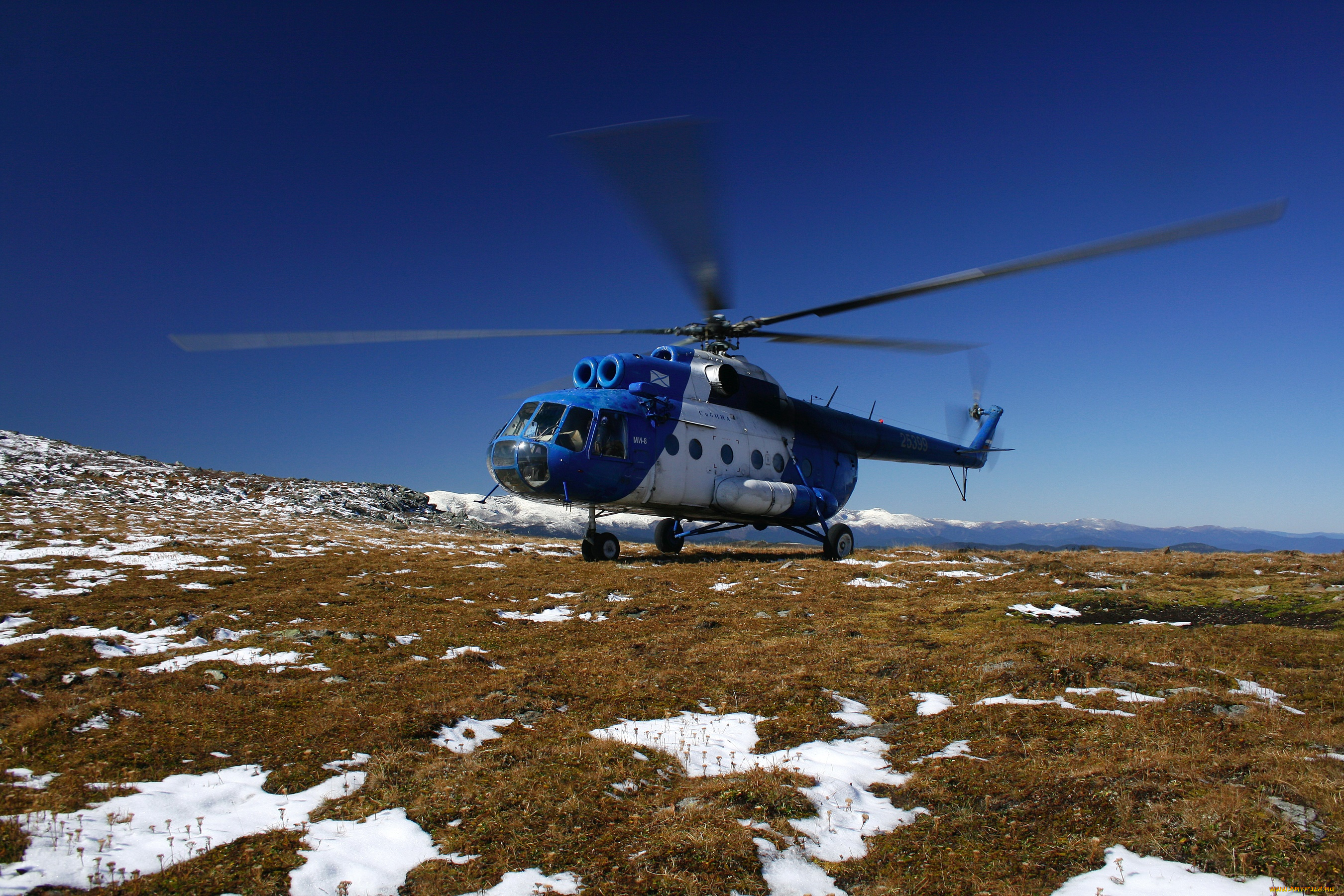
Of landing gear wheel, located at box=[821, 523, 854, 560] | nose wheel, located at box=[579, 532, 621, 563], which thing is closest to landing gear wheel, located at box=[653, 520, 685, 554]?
nose wheel, located at box=[579, 532, 621, 563]

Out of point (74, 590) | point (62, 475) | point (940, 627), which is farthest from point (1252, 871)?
point (62, 475)

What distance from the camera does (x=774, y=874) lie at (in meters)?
3.81

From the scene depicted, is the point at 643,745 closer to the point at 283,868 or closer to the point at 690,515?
the point at 283,868

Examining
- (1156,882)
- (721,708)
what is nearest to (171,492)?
(721,708)

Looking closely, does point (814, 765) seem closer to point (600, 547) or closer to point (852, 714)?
point (852, 714)

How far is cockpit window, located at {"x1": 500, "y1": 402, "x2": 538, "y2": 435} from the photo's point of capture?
16328mm

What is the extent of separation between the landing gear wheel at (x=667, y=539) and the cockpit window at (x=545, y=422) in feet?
21.7

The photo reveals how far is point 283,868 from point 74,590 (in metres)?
11.2

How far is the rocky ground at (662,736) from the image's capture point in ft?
12.4

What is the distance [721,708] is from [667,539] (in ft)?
48.3

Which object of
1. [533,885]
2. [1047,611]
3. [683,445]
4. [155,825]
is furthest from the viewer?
[683,445]

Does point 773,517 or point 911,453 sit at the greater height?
point 911,453

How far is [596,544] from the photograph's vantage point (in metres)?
17.7

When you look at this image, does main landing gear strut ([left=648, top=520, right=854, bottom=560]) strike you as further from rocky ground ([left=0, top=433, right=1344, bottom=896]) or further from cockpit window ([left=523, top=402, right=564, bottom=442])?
rocky ground ([left=0, top=433, right=1344, bottom=896])
